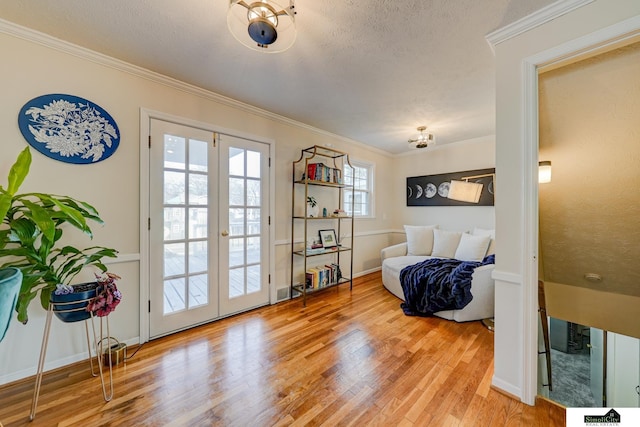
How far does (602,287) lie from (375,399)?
235cm

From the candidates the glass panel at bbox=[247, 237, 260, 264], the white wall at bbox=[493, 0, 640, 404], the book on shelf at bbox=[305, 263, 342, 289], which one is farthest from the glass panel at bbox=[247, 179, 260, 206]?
the white wall at bbox=[493, 0, 640, 404]

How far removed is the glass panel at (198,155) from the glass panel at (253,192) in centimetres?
52

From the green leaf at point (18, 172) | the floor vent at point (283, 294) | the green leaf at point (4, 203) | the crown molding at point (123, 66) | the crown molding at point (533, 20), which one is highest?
the crown molding at point (123, 66)

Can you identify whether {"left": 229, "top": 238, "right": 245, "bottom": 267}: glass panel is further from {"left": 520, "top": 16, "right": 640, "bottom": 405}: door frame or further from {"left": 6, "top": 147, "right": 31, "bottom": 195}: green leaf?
{"left": 520, "top": 16, "right": 640, "bottom": 405}: door frame

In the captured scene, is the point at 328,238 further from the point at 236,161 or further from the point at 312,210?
the point at 236,161

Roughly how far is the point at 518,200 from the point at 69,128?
125 inches

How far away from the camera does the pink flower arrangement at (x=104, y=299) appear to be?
150cm

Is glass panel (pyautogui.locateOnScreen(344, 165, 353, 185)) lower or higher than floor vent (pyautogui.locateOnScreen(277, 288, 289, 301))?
higher

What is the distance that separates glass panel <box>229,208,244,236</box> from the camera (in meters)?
2.66

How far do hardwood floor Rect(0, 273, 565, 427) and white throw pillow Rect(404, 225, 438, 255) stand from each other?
5.34 ft

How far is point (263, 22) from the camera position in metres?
1.31

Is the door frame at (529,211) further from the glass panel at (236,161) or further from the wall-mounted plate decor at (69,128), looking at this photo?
the wall-mounted plate decor at (69,128)

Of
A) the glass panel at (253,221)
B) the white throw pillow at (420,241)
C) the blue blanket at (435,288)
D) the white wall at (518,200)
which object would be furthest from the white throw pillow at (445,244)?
the glass panel at (253,221)

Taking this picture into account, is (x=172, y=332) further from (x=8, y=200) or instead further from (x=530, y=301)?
(x=530, y=301)
